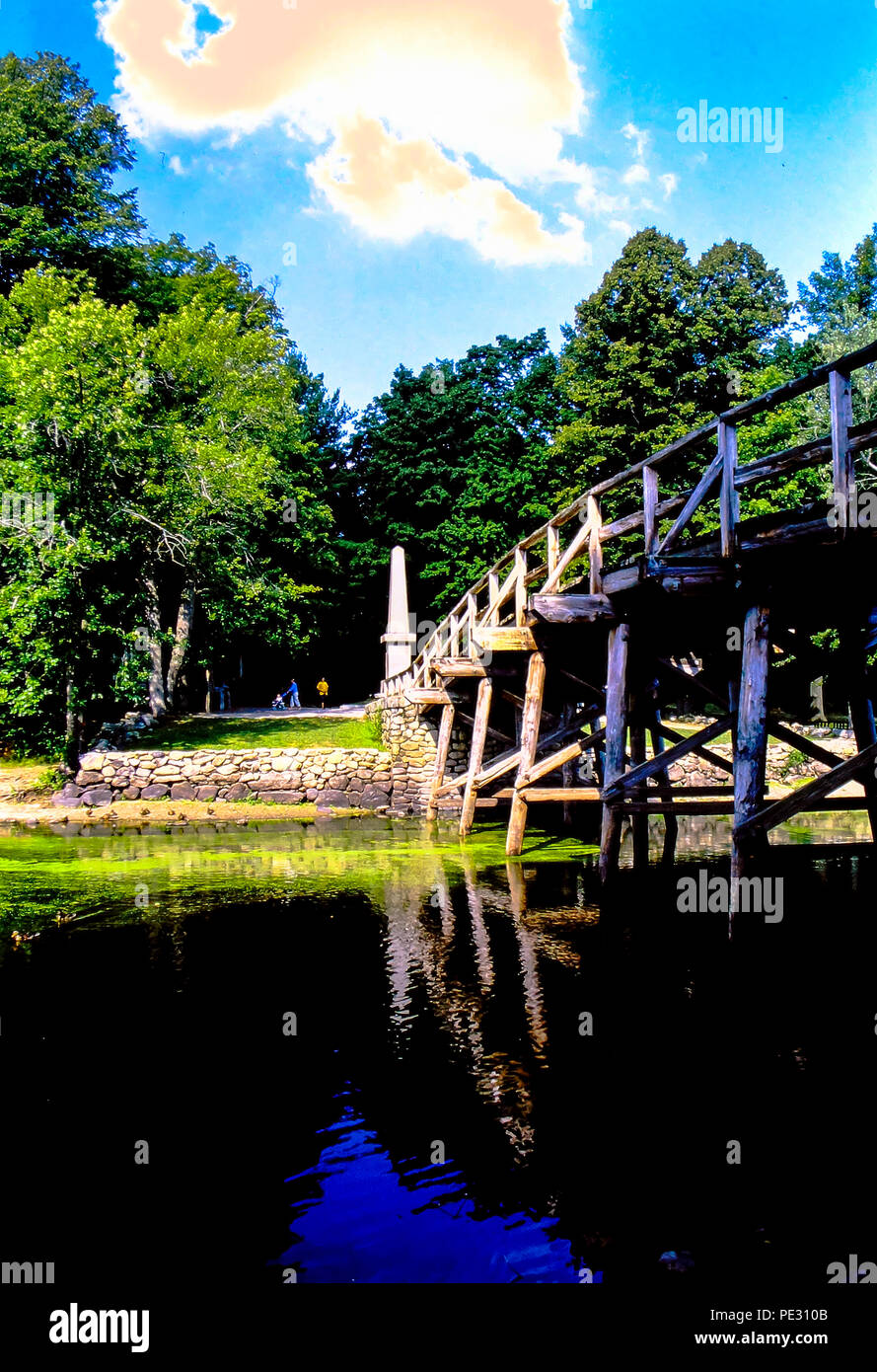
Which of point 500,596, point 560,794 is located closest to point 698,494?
point 560,794

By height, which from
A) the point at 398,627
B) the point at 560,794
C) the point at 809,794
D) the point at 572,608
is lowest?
the point at 560,794

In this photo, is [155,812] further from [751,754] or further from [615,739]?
[751,754]

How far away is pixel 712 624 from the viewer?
860 cm

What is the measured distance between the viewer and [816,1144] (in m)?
3.56

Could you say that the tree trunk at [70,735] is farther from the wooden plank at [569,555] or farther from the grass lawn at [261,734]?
the wooden plank at [569,555]

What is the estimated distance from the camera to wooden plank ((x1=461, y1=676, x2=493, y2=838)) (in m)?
14.3

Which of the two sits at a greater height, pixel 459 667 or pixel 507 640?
pixel 507 640

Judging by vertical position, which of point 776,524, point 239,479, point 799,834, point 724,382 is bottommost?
point 799,834

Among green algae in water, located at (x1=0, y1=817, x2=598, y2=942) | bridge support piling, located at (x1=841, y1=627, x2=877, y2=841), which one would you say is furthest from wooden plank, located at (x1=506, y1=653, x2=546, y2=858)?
bridge support piling, located at (x1=841, y1=627, x2=877, y2=841)

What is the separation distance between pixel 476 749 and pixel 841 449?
9537 millimetres

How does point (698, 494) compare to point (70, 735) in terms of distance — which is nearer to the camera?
point (698, 494)
